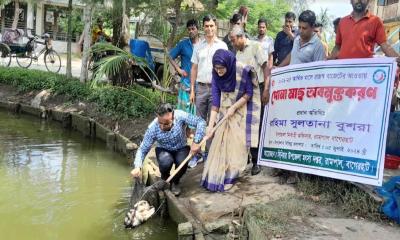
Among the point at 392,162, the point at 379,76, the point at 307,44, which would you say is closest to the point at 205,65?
the point at 307,44

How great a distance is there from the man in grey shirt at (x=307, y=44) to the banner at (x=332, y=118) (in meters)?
0.21

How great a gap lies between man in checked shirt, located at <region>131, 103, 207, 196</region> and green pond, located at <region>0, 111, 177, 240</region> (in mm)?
687

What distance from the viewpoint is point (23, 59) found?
17.0m

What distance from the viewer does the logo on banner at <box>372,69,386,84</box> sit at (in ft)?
14.9

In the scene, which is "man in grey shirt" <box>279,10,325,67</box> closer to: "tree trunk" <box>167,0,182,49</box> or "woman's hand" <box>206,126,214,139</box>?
"woman's hand" <box>206,126,214,139</box>

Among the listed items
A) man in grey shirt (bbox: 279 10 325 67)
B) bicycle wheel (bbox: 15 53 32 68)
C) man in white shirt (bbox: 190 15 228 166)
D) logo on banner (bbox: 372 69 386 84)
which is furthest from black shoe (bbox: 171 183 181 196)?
bicycle wheel (bbox: 15 53 32 68)

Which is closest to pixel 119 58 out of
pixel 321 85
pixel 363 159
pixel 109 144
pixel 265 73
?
pixel 109 144

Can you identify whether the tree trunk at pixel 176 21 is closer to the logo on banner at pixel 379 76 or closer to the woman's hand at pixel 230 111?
the woman's hand at pixel 230 111

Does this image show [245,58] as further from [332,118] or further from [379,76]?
[379,76]

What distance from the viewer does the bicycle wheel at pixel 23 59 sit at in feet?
53.2

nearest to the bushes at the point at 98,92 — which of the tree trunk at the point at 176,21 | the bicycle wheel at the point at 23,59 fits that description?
the tree trunk at the point at 176,21

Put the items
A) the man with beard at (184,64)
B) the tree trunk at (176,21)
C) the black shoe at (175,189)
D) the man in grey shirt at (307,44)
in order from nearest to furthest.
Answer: the man in grey shirt at (307,44) < the black shoe at (175,189) < the man with beard at (184,64) < the tree trunk at (176,21)

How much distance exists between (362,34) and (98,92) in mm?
7144

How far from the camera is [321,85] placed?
16.6ft
